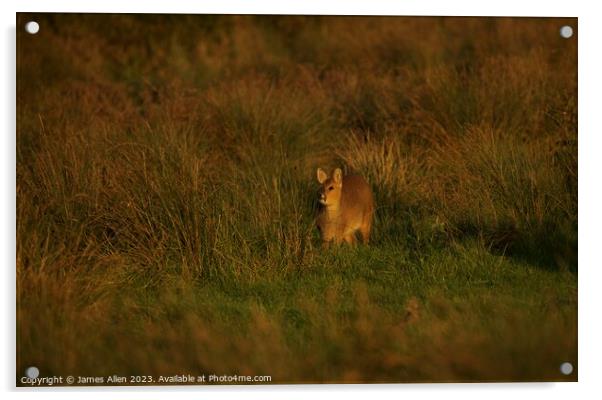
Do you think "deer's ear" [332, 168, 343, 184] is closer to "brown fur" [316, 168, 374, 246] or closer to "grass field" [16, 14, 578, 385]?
"brown fur" [316, 168, 374, 246]

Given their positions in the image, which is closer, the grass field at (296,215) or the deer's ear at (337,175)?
the grass field at (296,215)

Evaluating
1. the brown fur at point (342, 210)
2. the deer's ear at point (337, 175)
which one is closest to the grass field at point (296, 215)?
the brown fur at point (342, 210)

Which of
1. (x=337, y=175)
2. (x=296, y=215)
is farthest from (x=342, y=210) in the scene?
(x=296, y=215)

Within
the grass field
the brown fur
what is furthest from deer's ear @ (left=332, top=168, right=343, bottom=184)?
the grass field

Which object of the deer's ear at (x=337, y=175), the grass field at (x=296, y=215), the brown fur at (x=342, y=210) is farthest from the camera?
the deer's ear at (x=337, y=175)

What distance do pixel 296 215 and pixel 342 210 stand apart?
28.6 inches

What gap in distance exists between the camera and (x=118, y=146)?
644cm

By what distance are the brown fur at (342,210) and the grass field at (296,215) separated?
0.14 m

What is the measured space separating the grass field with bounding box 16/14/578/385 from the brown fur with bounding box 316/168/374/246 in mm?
143

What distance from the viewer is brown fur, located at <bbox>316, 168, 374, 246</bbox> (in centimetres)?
662

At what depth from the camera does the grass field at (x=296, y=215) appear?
16.2 ft

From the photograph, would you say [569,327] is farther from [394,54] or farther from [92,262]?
[394,54]

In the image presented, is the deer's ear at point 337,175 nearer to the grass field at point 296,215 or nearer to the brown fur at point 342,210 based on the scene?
the brown fur at point 342,210

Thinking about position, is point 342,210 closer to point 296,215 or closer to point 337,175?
point 337,175
